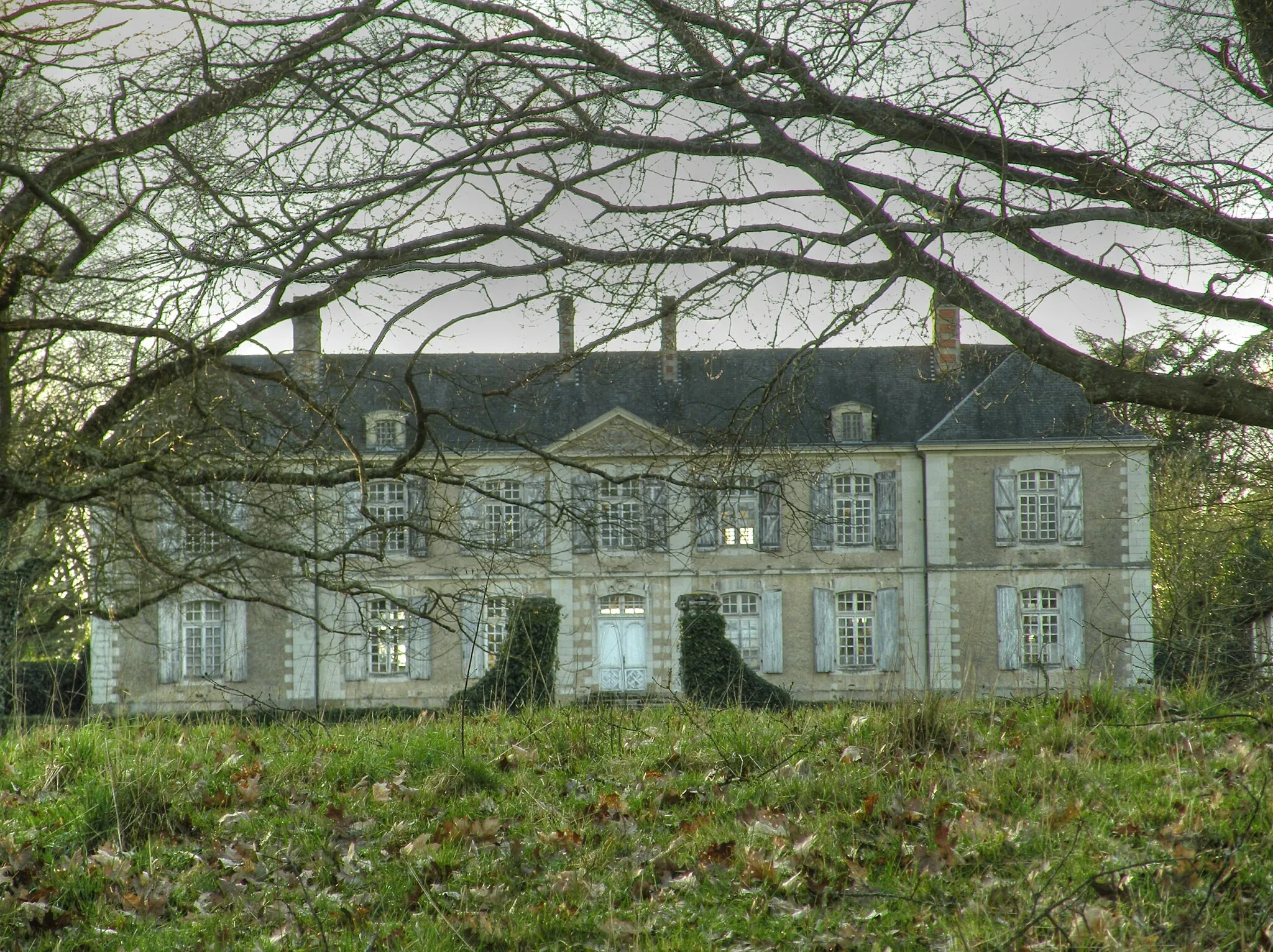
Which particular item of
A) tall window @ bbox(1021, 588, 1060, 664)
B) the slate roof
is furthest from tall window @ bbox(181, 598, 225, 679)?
tall window @ bbox(1021, 588, 1060, 664)

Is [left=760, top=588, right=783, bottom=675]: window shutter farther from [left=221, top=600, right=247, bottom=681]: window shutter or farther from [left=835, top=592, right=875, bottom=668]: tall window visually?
[left=221, top=600, right=247, bottom=681]: window shutter

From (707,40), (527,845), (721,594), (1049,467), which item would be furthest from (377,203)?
(1049,467)

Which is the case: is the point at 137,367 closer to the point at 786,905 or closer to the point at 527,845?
the point at 527,845

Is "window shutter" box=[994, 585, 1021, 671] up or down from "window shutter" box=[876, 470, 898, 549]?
down

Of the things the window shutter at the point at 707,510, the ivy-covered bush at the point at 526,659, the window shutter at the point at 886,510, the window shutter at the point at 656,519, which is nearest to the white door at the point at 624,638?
the window shutter at the point at 886,510

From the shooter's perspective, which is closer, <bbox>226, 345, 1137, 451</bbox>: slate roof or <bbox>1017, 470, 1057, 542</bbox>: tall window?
<bbox>226, 345, 1137, 451</bbox>: slate roof

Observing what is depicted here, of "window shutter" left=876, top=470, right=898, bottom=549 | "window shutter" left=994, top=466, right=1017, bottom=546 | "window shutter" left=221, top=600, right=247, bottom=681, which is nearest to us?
"window shutter" left=994, top=466, right=1017, bottom=546

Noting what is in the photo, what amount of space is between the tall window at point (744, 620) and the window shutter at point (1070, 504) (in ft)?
19.0

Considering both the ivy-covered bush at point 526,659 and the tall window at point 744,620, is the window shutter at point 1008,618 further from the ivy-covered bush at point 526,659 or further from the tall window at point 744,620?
the ivy-covered bush at point 526,659

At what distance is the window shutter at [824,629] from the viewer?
795 inches

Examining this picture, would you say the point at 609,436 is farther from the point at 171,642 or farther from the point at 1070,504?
the point at 171,642

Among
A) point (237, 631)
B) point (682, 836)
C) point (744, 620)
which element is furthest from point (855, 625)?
point (682, 836)

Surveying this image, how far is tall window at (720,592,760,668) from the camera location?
20.4 metres

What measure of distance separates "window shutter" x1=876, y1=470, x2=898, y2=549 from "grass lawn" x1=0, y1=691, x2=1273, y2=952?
50.4 ft
